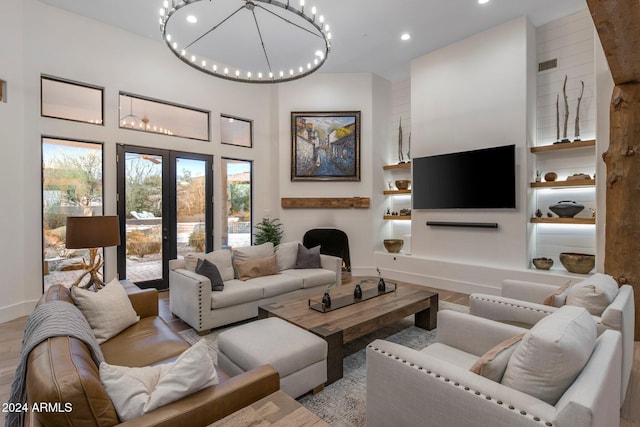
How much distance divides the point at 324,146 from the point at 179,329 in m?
4.40

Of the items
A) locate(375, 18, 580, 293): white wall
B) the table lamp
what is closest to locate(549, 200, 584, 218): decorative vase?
locate(375, 18, 580, 293): white wall

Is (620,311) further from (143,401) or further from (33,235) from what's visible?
(33,235)

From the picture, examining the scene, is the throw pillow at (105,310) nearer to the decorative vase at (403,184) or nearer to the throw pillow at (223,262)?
the throw pillow at (223,262)

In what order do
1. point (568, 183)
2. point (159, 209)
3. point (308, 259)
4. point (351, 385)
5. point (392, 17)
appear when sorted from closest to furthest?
1. point (351, 385)
2. point (568, 183)
3. point (392, 17)
4. point (308, 259)
5. point (159, 209)

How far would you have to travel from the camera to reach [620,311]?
6.48 ft

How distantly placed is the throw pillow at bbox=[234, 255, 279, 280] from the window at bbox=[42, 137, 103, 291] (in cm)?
240

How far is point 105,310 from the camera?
7.68 ft

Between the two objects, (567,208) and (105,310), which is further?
(567,208)

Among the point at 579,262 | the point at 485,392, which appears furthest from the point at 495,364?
the point at 579,262

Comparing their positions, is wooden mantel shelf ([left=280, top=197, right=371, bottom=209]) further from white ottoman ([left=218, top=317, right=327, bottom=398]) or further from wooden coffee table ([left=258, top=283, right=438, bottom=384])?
white ottoman ([left=218, top=317, right=327, bottom=398])

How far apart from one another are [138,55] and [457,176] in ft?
18.6

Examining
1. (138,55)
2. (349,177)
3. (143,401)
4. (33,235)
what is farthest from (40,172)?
(349,177)

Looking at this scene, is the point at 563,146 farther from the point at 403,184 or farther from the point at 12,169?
the point at 12,169

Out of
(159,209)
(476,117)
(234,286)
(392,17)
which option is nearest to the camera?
(234,286)
